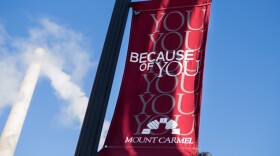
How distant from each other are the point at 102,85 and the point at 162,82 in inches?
42.0

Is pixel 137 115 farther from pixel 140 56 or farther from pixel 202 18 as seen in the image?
pixel 202 18

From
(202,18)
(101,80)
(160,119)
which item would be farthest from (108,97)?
(202,18)

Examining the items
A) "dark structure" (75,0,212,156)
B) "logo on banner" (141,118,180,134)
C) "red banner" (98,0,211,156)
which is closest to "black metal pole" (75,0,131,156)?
"dark structure" (75,0,212,156)

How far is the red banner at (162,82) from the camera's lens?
18.1 ft

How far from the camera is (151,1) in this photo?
727 centimetres

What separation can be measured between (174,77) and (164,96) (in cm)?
41

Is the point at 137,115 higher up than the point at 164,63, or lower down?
lower down

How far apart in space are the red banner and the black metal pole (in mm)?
363

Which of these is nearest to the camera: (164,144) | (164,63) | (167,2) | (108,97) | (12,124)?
(164,144)

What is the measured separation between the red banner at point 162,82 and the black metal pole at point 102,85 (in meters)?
0.36

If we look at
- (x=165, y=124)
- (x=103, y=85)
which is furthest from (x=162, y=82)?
(x=103, y=85)

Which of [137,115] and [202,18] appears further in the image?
[202,18]

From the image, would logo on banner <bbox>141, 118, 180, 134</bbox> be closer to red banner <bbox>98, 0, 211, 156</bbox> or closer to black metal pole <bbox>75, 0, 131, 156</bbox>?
red banner <bbox>98, 0, 211, 156</bbox>

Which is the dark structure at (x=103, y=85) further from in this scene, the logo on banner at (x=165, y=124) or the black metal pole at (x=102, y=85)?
the logo on banner at (x=165, y=124)
